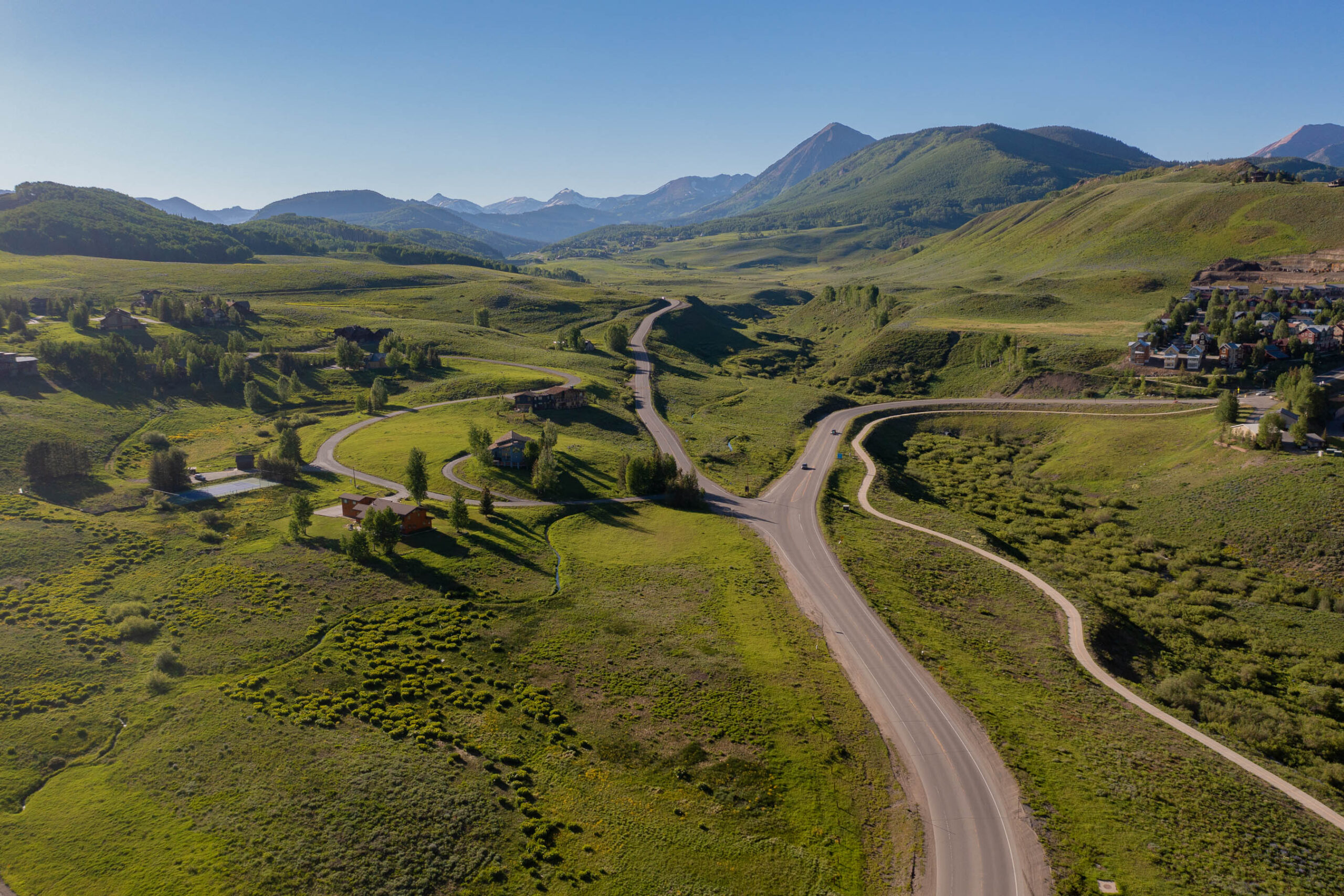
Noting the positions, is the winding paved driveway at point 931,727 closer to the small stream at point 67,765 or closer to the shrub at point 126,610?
the shrub at point 126,610

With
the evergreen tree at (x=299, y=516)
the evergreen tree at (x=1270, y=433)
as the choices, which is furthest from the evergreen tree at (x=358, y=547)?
the evergreen tree at (x=1270, y=433)

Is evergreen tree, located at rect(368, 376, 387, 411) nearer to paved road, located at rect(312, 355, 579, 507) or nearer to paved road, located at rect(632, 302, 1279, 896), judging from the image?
paved road, located at rect(312, 355, 579, 507)

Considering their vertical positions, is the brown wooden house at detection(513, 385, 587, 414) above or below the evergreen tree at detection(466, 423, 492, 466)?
above

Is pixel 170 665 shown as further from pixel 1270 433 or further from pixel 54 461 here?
pixel 1270 433

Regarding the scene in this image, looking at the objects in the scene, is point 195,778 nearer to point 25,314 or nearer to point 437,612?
point 437,612

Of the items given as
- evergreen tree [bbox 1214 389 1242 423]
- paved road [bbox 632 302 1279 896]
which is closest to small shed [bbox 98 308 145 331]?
paved road [bbox 632 302 1279 896]

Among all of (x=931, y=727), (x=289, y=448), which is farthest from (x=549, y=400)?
(x=931, y=727)
